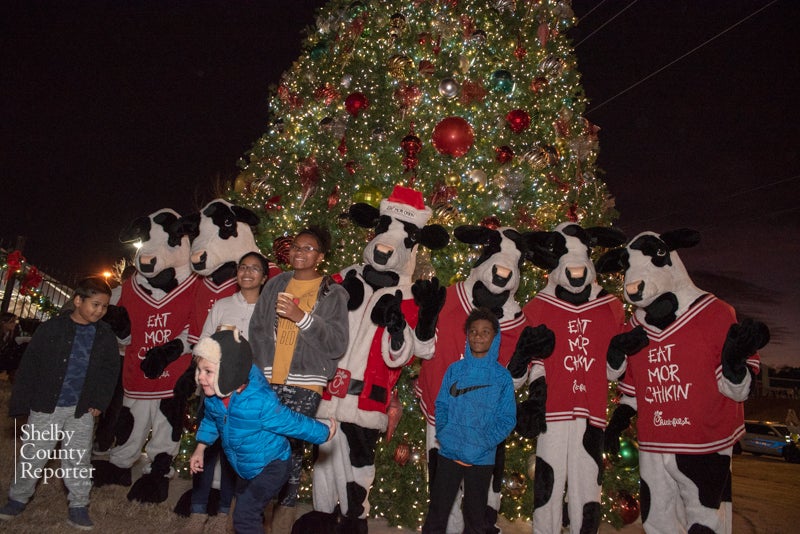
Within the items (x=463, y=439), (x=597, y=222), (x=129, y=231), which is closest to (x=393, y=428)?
(x=463, y=439)

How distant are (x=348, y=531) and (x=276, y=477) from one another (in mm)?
1226

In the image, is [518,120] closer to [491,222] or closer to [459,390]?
[491,222]

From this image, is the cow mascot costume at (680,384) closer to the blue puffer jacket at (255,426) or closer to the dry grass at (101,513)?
the blue puffer jacket at (255,426)

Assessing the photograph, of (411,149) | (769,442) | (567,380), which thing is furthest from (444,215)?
(769,442)

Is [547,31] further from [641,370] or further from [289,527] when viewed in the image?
[289,527]

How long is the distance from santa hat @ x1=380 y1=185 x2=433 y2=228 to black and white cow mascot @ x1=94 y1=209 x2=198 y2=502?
1875mm

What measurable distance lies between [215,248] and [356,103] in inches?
103

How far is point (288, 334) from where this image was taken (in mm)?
3465

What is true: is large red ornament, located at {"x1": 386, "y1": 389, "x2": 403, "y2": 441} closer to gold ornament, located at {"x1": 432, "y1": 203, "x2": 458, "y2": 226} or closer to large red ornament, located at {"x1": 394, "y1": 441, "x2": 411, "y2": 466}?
large red ornament, located at {"x1": 394, "y1": 441, "x2": 411, "y2": 466}

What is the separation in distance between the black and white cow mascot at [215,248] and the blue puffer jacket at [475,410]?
6.03 ft

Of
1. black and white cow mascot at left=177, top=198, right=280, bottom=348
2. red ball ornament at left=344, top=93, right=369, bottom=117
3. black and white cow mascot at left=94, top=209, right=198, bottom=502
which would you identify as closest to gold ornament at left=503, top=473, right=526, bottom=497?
black and white cow mascot at left=177, top=198, right=280, bottom=348

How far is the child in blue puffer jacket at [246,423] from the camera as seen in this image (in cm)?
263

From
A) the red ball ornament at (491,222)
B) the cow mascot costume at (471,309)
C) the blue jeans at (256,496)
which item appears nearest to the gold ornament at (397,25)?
the red ball ornament at (491,222)

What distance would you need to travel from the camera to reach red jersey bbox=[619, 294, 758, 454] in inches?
141
